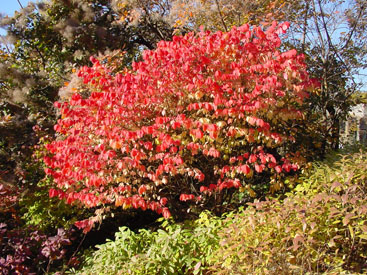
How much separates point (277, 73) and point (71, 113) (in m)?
2.61

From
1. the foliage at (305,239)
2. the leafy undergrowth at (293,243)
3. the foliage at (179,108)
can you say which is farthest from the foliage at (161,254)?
the foliage at (179,108)

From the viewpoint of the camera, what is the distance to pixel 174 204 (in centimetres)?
527

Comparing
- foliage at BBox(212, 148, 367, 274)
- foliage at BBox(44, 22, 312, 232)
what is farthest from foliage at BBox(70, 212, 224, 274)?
foliage at BBox(44, 22, 312, 232)

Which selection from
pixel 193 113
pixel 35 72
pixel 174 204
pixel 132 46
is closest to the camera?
pixel 193 113

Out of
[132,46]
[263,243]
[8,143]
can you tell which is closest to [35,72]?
[8,143]

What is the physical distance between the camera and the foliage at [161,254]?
3.24m

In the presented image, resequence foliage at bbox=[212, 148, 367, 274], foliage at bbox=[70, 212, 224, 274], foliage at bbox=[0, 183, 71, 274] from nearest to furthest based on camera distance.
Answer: foliage at bbox=[212, 148, 367, 274] < foliage at bbox=[70, 212, 224, 274] < foliage at bbox=[0, 183, 71, 274]

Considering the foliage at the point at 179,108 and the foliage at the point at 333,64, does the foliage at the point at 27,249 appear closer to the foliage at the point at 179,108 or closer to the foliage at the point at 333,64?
the foliage at the point at 179,108

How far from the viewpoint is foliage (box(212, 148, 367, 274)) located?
99.4 inches

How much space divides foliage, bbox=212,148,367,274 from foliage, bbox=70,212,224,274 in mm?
454

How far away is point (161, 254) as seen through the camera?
335 cm

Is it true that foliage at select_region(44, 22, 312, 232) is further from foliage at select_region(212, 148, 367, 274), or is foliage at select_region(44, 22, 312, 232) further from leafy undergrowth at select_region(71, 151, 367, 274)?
foliage at select_region(212, 148, 367, 274)

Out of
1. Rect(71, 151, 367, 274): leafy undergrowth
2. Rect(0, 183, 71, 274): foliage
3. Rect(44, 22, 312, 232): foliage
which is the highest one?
Rect(44, 22, 312, 232): foliage

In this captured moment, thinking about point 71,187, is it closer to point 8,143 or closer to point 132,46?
point 8,143
